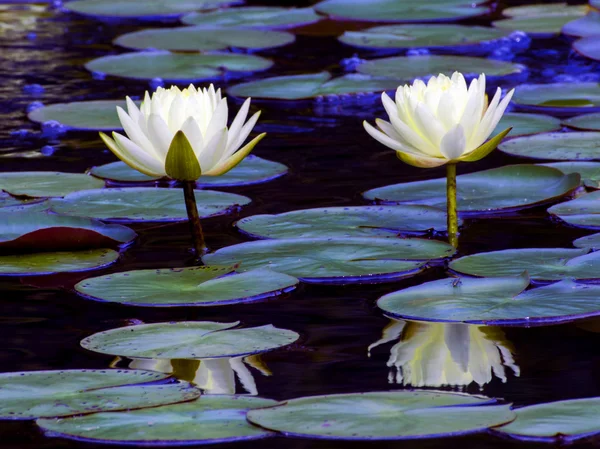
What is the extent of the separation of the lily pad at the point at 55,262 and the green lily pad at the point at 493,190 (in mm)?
741

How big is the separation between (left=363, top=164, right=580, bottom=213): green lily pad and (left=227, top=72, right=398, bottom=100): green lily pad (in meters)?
1.18

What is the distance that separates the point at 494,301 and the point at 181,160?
2.19 feet

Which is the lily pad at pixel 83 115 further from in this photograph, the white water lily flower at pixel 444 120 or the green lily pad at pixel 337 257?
the white water lily flower at pixel 444 120

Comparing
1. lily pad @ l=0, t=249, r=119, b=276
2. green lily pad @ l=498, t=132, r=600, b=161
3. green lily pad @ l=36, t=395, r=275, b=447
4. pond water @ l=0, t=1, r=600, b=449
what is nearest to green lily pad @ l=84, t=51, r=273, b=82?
pond water @ l=0, t=1, r=600, b=449

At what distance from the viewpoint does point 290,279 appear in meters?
2.12

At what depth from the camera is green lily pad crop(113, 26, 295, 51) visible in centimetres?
490

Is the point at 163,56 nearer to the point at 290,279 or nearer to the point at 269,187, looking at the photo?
the point at 269,187

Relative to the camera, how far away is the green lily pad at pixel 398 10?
5488 millimetres

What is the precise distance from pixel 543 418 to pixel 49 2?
5443 mm

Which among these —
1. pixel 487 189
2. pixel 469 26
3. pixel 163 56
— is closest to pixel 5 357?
pixel 487 189

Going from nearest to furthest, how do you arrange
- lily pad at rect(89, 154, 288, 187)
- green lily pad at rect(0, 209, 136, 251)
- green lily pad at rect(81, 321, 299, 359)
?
green lily pad at rect(81, 321, 299, 359), green lily pad at rect(0, 209, 136, 251), lily pad at rect(89, 154, 288, 187)

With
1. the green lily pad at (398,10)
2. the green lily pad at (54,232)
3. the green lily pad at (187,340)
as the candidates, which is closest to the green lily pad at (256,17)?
the green lily pad at (398,10)

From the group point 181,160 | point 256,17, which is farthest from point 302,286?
point 256,17

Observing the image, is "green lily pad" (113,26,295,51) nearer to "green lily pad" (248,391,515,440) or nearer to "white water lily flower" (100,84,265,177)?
"white water lily flower" (100,84,265,177)
